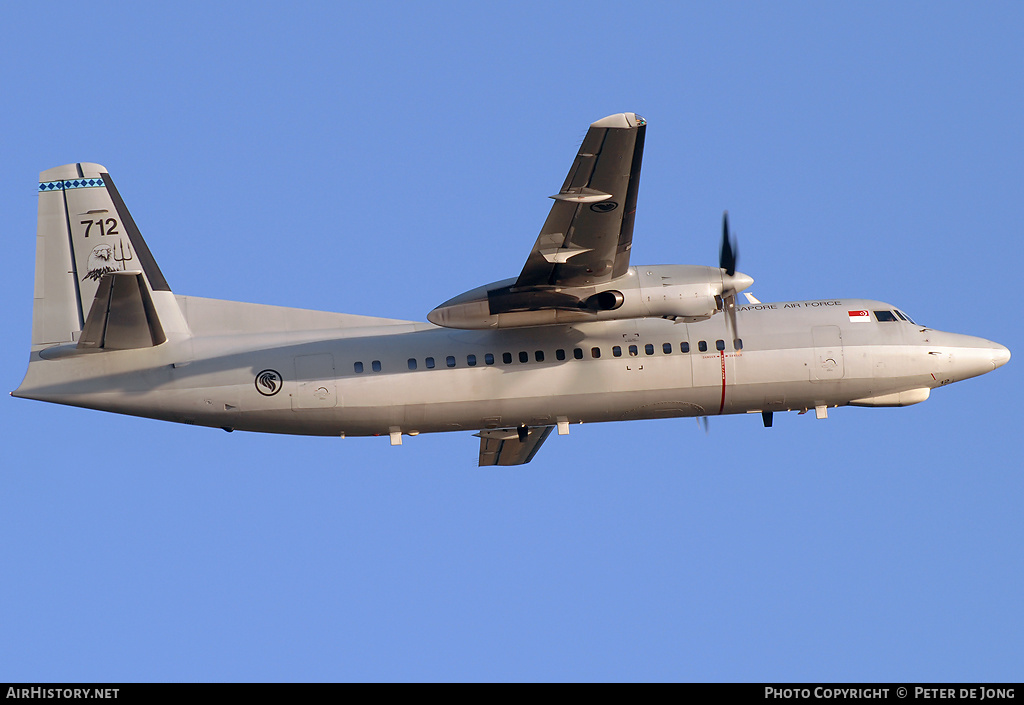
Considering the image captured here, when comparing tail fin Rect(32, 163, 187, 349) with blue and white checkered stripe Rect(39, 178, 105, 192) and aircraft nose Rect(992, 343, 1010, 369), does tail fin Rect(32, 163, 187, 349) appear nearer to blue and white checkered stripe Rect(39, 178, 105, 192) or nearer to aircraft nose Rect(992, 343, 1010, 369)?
blue and white checkered stripe Rect(39, 178, 105, 192)

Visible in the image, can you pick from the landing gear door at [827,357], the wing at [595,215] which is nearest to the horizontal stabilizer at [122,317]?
the wing at [595,215]

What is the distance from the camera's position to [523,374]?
22.7 metres

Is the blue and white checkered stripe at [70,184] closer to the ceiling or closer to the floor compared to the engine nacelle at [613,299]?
closer to the ceiling

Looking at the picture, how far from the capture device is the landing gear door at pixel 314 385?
22.3m

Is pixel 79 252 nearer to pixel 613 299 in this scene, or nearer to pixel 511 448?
pixel 613 299

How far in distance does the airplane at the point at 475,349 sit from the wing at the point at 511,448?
315 centimetres

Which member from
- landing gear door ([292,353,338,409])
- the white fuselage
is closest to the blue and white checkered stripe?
the white fuselage

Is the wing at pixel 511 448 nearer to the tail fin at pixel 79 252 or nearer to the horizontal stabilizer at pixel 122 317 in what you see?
the tail fin at pixel 79 252

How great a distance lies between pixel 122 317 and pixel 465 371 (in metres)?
6.21

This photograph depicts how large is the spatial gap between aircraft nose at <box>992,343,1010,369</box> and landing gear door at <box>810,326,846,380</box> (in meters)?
3.33

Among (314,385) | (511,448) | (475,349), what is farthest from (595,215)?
(511,448)

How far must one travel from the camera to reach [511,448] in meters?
27.4

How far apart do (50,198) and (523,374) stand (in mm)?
9540
